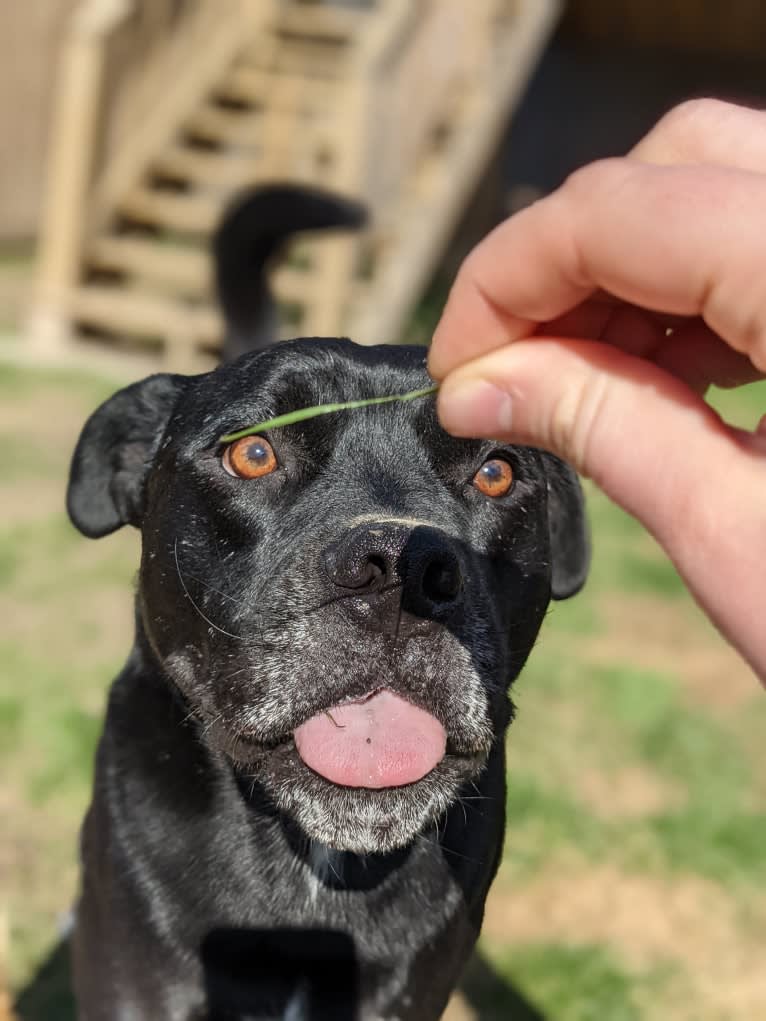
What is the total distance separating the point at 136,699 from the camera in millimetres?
3018

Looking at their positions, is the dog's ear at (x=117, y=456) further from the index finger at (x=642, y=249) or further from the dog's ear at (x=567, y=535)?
the index finger at (x=642, y=249)

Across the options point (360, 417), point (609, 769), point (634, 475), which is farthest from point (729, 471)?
point (609, 769)

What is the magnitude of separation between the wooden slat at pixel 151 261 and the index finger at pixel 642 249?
9.40m

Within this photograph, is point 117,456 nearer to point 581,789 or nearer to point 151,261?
point 581,789

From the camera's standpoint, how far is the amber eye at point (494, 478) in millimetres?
2873

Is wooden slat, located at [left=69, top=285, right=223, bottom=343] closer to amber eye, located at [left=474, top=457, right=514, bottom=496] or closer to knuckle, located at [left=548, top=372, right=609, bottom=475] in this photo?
amber eye, located at [left=474, top=457, right=514, bottom=496]

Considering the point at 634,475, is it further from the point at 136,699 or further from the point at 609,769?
the point at 609,769

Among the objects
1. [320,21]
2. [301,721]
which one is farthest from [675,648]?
[320,21]

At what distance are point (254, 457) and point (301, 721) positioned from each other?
638 mm

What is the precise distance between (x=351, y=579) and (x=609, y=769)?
3478 mm

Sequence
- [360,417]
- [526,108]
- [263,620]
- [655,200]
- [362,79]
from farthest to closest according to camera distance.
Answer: [526,108] < [362,79] < [360,417] < [263,620] < [655,200]

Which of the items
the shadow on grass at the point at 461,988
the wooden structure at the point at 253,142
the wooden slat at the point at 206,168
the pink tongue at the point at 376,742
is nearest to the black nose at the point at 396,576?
the pink tongue at the point at 376,742

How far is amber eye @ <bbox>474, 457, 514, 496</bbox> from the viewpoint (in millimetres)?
2873

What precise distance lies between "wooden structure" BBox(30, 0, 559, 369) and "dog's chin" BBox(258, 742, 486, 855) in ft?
25.2
